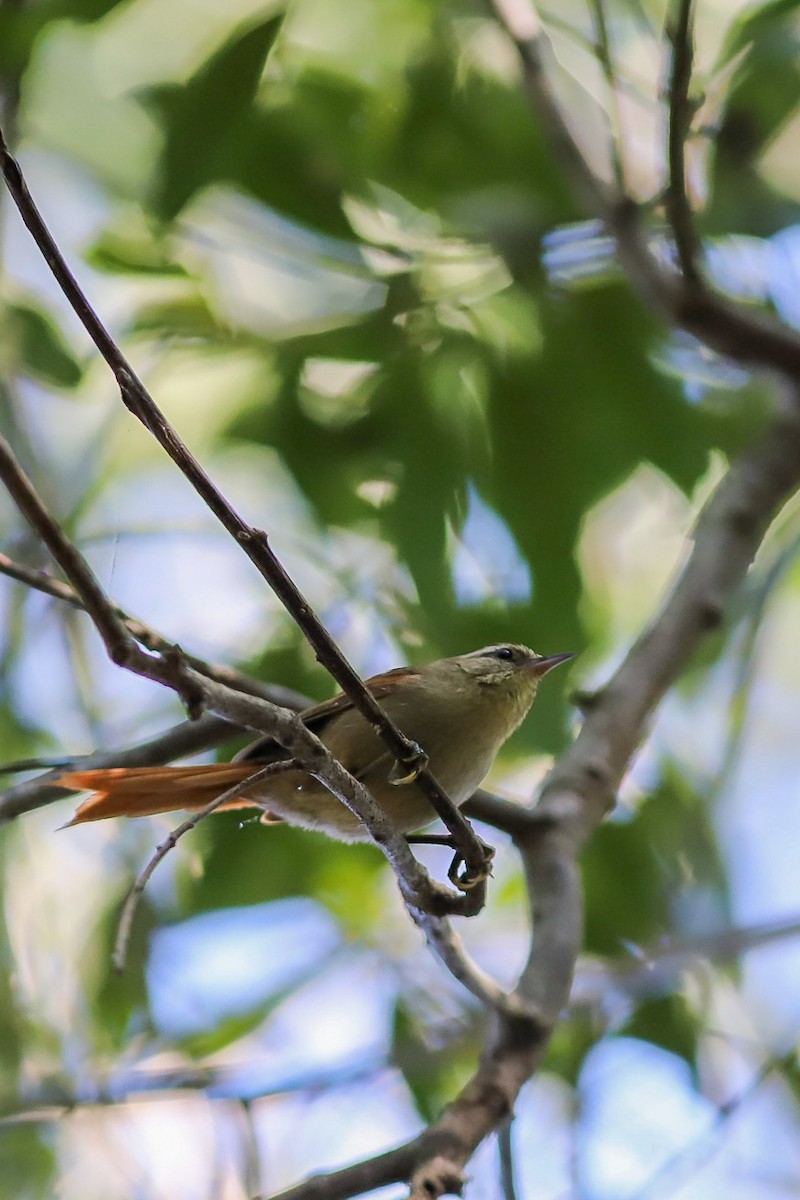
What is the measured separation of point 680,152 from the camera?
9.59 feet

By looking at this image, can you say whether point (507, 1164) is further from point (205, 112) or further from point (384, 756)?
point (205, 112)

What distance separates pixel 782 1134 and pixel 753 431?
2.47m

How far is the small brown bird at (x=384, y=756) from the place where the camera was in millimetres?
3215

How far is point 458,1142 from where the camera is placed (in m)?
2.36

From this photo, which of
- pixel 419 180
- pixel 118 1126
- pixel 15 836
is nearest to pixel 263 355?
pixel 419 180

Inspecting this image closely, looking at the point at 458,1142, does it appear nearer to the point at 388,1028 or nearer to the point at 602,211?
the point at 602,211

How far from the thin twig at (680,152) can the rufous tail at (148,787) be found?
1656 millimetres

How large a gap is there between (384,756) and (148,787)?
2.03ft

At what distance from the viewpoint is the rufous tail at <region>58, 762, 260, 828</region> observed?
3.06 metres

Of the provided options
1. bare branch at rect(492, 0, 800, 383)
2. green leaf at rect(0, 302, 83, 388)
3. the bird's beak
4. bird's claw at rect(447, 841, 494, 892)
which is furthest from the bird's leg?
green leaf at rect(0, 302, 83, 388)

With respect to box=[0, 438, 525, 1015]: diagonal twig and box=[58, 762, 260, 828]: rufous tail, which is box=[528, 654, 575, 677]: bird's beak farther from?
box=[0, 438, 525, 1015]: diagonal twig

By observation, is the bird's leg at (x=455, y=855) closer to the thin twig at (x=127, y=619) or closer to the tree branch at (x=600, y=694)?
the tree branch at (x=600, y=694)

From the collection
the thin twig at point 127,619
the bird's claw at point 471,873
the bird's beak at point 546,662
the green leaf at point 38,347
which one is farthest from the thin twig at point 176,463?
the green leaf at point 38,347

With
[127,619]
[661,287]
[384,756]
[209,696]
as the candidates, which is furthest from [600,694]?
[209,696]
